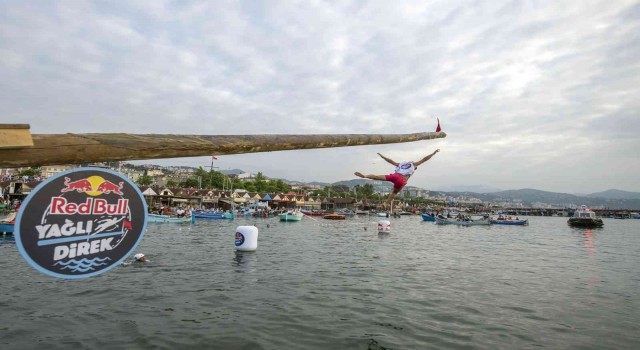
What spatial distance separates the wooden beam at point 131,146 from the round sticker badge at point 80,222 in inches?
13.1

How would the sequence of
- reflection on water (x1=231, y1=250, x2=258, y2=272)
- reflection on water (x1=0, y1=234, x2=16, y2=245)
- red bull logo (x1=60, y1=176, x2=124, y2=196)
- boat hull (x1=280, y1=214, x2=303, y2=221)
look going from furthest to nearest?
boat hull (x1=280, y1=214, x2=303, y2=221) → reflection on water (x1=0, y1=234, x2=16, y2=245) → reflection on water (x1=231, y1=250, x2=258, y2=272) → red bull logo (x1=60, y1=176, x2=124, y2=196)

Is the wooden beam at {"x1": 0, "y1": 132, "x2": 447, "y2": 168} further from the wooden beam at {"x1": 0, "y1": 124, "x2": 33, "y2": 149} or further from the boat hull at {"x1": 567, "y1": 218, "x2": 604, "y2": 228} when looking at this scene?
the boat hull at {"x1": 567, "y1": 218, "x2": 604, "y2": 228}

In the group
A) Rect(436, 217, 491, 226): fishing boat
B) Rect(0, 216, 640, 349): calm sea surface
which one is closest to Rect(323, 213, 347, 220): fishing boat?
Rect(436, 217, 491, 226): fishing boat

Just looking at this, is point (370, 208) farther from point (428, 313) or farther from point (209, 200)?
point (428, 313)

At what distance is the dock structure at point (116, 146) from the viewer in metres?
2.62

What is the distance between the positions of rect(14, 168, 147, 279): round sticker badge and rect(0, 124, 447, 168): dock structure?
13.0 inches

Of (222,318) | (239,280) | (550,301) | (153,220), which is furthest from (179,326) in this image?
(153,220)

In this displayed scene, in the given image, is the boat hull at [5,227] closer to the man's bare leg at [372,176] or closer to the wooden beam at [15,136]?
the man's bare leg at [372,176]

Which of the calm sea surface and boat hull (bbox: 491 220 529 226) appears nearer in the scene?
the calm sea surface

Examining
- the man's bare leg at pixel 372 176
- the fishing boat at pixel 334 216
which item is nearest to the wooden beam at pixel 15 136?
the man's bare leg at pixel 372 176

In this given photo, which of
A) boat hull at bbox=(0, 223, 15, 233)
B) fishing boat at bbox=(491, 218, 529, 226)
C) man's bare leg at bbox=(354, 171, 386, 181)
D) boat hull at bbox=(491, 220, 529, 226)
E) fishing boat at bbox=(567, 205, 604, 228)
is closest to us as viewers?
man's bare leg at bbox=(354, 171, 386, 181)

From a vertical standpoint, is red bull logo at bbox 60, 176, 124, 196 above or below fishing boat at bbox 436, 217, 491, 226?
above

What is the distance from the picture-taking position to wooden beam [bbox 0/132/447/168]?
272 cm

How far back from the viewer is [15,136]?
8.46 feet
